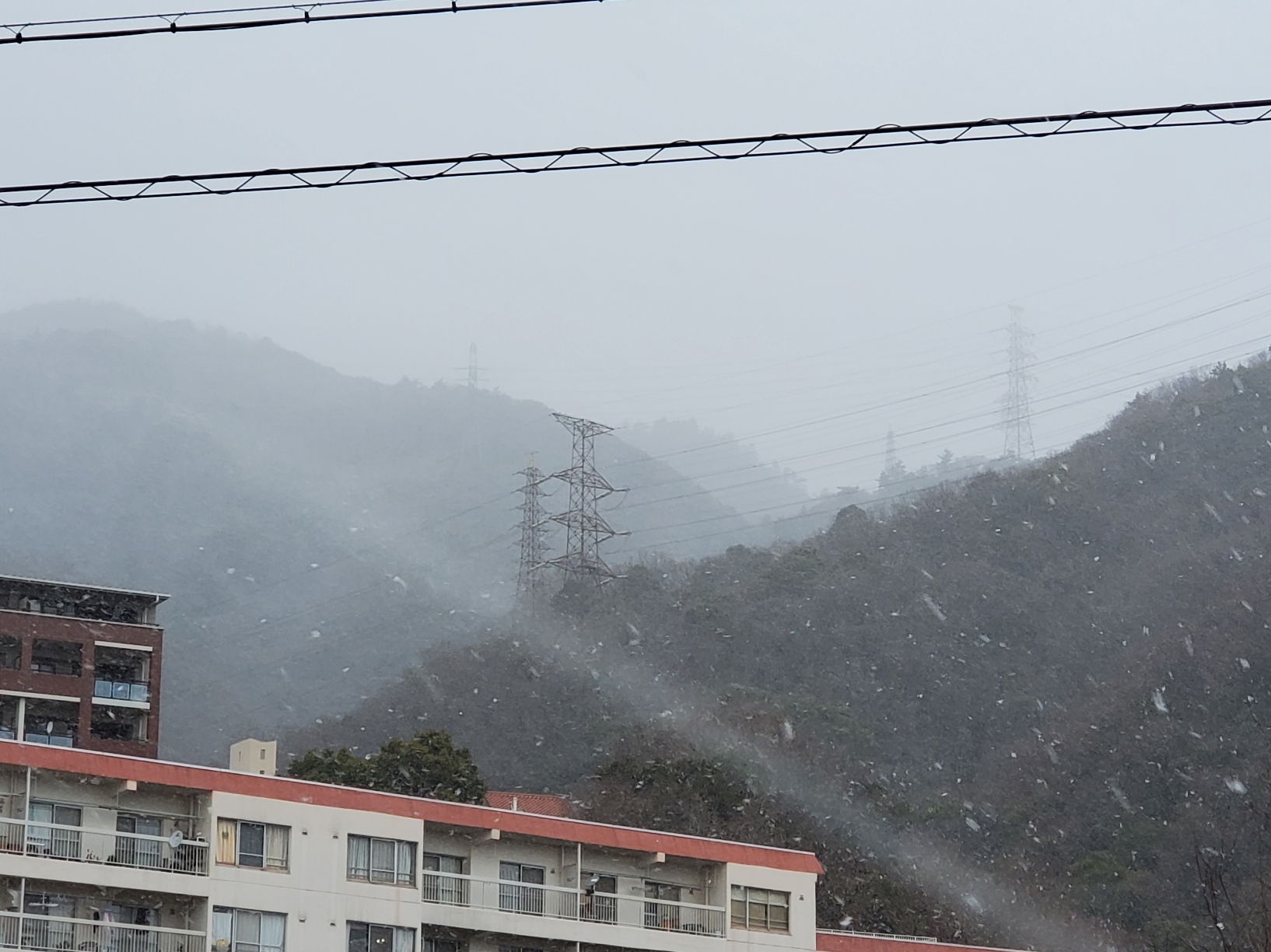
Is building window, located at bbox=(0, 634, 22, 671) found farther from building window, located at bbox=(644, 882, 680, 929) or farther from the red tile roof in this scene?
building window, located at bbox=(644, 882, 680, 929)

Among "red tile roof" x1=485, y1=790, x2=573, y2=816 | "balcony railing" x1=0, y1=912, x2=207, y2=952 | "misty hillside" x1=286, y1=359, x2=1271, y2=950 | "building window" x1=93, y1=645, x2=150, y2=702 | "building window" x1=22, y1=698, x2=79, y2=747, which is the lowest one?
"balcony railing" x1=0, y1=912, x2=207, y2=952

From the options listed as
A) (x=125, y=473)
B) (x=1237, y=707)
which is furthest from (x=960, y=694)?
(x=125, y=473)

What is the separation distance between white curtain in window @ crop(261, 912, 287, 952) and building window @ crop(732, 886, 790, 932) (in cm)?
897

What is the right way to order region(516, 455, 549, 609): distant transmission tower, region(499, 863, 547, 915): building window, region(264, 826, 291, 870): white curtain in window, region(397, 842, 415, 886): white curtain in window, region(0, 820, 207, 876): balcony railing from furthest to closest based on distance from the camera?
region(516, 455, 549, 609): distant transmission tower, region(499, 863, 547, 915): building window, region(397, 842, 415, 886): white curtain in window, region(264, 826, 291, 870): white curtain in window, region(0, 820, 207, 876): balcony railing

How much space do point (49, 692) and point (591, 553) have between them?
52675 mm

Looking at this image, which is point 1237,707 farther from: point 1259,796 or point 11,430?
point 11,430

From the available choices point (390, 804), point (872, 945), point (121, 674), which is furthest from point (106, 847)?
point (121, 674)

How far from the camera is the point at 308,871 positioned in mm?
32594

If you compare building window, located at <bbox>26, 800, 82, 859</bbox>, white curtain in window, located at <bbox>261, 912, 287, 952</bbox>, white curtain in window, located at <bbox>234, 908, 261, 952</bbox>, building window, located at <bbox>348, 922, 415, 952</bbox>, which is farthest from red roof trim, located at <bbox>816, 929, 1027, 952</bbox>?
building window, located at <bbox>26, 800, 82, 859</bbox>

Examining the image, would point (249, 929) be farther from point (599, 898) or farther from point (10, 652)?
point (10, 652)

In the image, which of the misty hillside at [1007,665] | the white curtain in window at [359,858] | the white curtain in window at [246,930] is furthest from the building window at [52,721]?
the white curtain in window at [246,930]

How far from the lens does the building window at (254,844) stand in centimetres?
3222

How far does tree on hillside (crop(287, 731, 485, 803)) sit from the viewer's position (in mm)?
56281

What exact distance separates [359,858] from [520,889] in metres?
3.27
